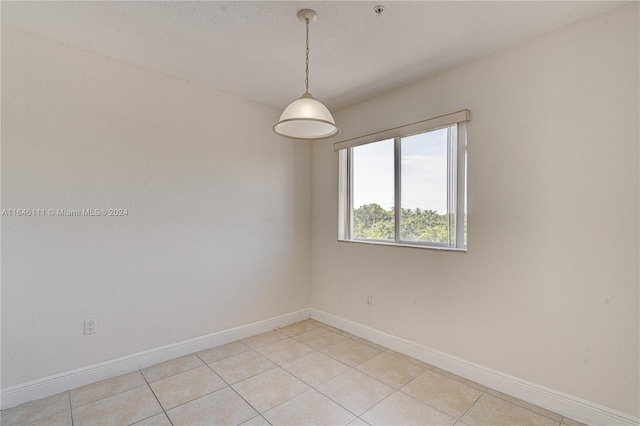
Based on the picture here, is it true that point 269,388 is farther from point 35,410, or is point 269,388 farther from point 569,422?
point 569,422

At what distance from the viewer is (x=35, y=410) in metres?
2.04

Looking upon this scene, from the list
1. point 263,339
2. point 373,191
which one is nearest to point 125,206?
point 263,339

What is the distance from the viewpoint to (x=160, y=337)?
2.75 metres

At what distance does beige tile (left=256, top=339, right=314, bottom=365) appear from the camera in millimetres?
2814

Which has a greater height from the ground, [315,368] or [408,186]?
[408,186]

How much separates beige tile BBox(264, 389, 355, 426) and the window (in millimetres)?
1551

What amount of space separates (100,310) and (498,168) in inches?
129

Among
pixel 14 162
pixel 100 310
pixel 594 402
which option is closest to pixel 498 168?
pixel 594 402

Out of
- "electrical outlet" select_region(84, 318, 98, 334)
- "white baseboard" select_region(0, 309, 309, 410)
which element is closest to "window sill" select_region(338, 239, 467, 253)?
"white baseboard" select_region(0, 309, 309, 410)

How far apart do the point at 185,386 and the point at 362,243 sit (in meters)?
2.04

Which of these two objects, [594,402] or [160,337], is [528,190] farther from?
[160,337]

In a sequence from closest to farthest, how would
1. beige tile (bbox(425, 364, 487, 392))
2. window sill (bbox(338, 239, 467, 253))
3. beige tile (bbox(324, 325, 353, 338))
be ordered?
beige tile (bbox(425, 364, 487, 392))
window sill (bbox(338, 239, 467, 253))
beige tile (bbox(324, 325, 353, 338))

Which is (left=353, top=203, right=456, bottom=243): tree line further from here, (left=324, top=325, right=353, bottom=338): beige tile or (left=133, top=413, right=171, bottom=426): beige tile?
(left=133, top=413, right=171, bottom=426): beige tile

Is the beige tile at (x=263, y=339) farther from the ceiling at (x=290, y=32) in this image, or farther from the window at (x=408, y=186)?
the ceiling at (x=290, y=32)
